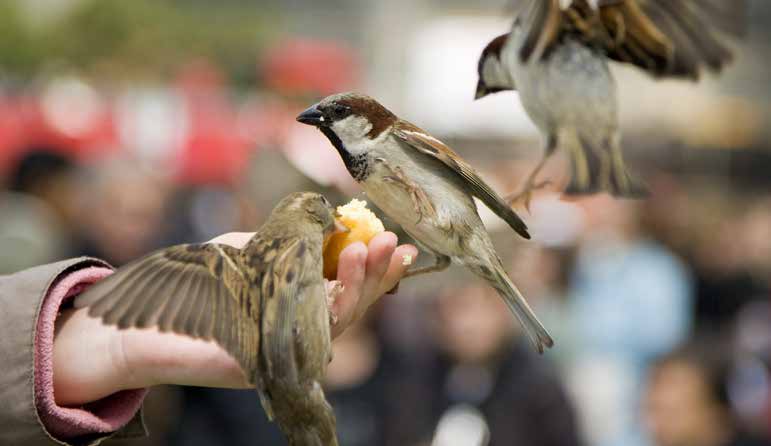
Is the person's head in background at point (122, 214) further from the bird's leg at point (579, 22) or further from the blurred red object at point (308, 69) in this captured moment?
the bird's leg at point (579, 22)

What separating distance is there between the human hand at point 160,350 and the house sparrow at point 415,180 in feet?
0.20

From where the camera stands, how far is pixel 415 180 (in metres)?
1.98

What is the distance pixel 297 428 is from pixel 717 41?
106 cm

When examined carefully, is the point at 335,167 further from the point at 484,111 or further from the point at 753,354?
the point at 484,111

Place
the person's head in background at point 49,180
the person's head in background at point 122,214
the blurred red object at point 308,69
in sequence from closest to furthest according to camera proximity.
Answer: the person's head in background at point 122,214 → the person's head in background at point 49,180 → the blurred red object at point 308,69

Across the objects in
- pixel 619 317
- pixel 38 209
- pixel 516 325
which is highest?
pixel 38 209

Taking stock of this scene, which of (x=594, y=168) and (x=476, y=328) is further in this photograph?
(x=476, y=328)

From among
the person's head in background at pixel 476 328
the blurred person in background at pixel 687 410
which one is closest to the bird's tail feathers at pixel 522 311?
the person's head in background at pixel 476 328

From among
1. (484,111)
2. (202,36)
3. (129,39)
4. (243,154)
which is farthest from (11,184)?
(202,36)

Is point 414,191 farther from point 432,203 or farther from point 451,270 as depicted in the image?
point 451,270

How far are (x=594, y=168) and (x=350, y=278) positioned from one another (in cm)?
51

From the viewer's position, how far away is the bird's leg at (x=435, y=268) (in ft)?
6.57

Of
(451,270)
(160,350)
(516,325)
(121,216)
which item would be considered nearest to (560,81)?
(160,350)

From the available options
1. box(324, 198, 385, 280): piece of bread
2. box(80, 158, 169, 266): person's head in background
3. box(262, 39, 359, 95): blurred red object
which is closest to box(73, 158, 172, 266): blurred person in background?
box(80, 158, 169, 266): person's head in background
